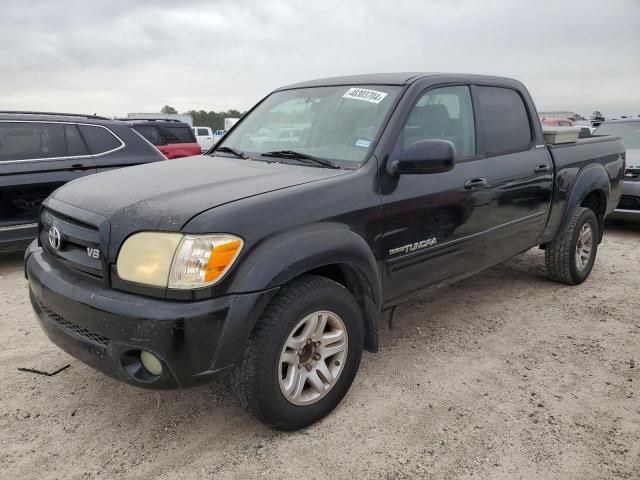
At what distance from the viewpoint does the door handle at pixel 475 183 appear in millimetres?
3395

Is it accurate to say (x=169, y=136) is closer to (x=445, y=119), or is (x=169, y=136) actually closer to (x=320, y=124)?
(x=320, y=124)

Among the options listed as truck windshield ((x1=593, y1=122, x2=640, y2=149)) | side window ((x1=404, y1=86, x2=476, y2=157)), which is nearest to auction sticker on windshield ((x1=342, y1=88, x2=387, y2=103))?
side window ((x1=404, y1=86, x2=476, y2=157))

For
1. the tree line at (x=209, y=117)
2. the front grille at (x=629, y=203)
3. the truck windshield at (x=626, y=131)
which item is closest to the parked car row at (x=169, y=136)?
the truck windshield at (x=626, y=131)

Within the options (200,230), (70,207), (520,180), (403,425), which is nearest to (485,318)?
(520,180)

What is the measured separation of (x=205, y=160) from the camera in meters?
3.42

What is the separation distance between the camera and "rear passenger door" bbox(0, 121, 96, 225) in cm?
526

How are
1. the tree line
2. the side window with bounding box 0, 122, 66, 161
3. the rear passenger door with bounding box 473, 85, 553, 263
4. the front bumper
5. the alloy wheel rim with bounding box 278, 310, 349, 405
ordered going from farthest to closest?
the tree line < the side window with bounding box 0, 122, 66, 161 < the rear passenger door with bounding box 473, 85, 553, 263 < the alloy wheel rim with bounding box 278, 310, 349, 405 < the front bumper

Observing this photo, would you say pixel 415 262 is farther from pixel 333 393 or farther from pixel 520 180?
pixel 520 180

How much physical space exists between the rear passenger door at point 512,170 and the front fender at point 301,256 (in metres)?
1.38

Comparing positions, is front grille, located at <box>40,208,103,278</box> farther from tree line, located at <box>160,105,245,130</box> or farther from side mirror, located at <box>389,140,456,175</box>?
tree line, located at <box>160,105,245,130</box>

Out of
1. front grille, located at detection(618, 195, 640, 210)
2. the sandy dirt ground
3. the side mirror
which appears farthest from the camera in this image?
front grille, located at detection(618, 195, 640, 210)

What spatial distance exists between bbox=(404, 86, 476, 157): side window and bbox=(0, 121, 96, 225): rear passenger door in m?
3.97

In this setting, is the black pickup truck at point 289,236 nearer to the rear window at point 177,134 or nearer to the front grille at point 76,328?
the front grille at point 76,328

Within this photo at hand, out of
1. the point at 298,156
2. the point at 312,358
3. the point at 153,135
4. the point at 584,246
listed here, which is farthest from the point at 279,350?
the point at 153,135
